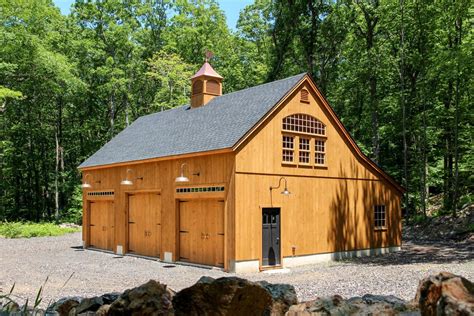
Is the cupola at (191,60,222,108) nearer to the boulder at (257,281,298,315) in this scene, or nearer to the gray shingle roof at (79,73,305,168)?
the gray shingle roof at (79,73,305,168)

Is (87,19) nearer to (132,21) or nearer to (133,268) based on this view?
(132,21)

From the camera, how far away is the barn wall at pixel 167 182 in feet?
49.6

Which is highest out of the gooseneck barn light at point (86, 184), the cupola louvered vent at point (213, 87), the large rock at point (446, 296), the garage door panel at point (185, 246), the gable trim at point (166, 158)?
the cupola louvered vent at point (213, 87)

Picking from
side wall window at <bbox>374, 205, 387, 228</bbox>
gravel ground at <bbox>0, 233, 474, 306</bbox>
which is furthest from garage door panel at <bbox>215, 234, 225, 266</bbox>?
side wall window at <bbox>374, 205, 387, 228</bbox>

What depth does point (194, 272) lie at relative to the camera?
1491cm

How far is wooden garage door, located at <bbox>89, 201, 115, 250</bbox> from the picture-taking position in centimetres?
2139

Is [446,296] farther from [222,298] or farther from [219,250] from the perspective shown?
[219,250]

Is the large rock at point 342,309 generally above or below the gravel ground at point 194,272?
above

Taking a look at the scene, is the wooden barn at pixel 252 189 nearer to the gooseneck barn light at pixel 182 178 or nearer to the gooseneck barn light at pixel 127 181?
the gooseneck barn light at pixel 182 178

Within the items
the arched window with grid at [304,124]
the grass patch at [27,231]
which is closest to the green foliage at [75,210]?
the grass patch at [27,231]

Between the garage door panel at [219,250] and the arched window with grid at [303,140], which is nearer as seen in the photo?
the garage door panel at [219,250]

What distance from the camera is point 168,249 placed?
682 inches

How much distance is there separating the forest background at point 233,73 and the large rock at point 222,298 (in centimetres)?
1788

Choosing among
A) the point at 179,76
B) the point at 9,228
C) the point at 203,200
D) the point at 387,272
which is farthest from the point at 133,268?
the point at 179,76
